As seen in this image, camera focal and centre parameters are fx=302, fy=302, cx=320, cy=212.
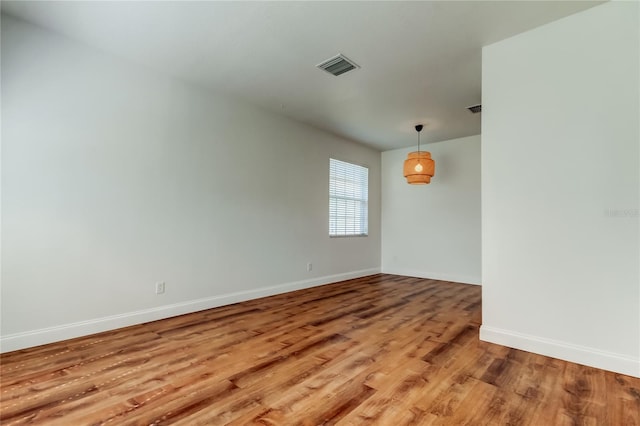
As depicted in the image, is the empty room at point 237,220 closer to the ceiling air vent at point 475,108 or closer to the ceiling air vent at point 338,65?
the ceiling air vent at point 338,65

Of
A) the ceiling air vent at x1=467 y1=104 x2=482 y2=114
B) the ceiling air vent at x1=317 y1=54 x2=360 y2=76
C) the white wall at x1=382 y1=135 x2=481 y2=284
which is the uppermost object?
the ceiling air vent at x1=317 y1=54 x2=360 y2=76

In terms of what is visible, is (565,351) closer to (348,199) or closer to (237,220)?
(237,220)

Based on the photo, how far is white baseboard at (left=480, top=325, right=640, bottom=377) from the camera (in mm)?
2105

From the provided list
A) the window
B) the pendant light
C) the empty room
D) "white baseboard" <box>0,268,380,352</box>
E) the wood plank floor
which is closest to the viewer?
the wood plank floor

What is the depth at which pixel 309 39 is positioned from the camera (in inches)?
106

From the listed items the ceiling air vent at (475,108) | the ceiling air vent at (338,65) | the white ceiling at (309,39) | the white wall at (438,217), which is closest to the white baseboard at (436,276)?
the white wall at (438,217)

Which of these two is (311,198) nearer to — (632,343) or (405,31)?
(405,31)

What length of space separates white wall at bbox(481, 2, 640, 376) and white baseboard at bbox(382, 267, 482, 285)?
2.97 metres

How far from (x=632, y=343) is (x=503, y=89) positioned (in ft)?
7.10

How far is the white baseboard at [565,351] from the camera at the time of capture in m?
2.11

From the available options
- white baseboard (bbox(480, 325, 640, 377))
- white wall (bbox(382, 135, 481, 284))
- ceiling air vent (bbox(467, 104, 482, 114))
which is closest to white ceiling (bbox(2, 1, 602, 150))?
ceiling air vent (bbox(467, 104, 482, 114))

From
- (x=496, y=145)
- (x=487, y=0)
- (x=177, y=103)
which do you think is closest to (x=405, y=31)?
(x=487, y=0)

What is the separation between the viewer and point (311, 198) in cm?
516

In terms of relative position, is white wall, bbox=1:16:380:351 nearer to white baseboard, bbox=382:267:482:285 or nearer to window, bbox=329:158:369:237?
window, bbox=329:158:369:237
